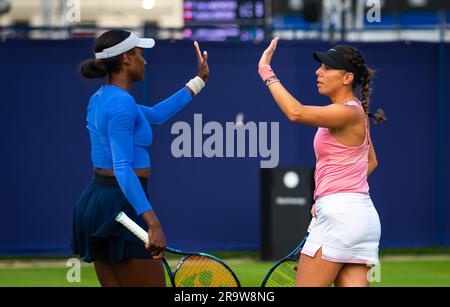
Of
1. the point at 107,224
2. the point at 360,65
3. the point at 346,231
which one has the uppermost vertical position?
the point at 360,65

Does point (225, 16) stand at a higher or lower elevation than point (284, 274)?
higher

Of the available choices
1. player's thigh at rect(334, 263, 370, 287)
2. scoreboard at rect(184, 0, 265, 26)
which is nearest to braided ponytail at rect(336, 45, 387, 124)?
player's thigh at rect(334, 263, 370, 287)

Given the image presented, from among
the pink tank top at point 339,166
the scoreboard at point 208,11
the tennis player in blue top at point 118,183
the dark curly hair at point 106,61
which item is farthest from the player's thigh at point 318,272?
the scoreboard at point 208,11

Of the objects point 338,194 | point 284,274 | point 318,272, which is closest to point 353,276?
point 318,272

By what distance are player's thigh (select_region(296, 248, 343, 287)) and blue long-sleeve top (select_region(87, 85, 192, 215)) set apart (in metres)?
0.91

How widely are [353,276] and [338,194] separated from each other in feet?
1.43

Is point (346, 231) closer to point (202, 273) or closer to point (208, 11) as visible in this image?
point (202, 273)

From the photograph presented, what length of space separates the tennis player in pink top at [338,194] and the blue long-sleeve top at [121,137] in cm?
73

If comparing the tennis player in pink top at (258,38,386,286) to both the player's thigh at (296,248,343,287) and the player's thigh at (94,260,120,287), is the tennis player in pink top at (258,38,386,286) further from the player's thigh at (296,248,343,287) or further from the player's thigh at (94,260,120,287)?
the player's thigh at (94,260,120,287)

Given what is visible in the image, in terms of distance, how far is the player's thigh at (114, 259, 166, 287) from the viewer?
523 centimetres

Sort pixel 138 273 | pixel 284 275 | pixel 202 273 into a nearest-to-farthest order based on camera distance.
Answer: pixel 138 273 → pixel 202 273 → pixel 284 275

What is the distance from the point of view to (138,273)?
524 cm

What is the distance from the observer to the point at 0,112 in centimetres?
1155

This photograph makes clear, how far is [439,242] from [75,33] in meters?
5.04
